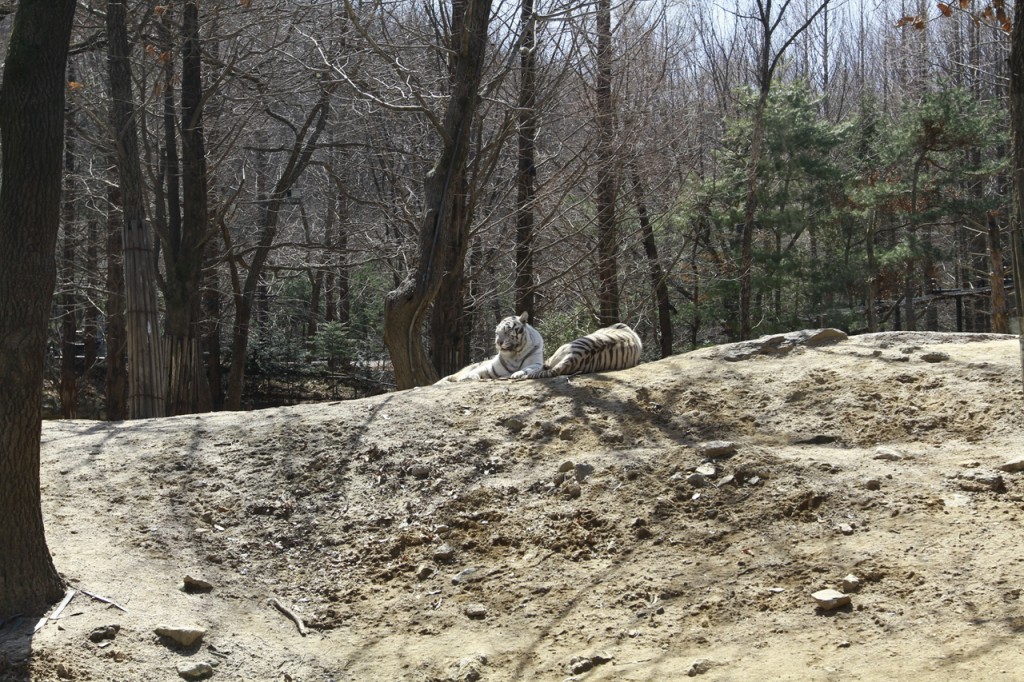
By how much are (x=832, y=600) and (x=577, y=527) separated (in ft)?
5.52

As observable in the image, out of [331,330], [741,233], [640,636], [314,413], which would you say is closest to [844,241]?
[741,233]

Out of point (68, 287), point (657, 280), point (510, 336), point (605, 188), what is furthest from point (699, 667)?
point (68, 287)

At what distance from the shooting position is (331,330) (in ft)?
64.4

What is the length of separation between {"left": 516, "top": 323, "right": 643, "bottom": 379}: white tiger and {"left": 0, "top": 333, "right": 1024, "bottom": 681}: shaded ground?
0.81 metres

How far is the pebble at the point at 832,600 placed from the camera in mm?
4520

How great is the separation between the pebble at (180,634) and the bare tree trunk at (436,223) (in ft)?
18.1

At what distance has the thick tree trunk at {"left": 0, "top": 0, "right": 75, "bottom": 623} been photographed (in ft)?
16.3

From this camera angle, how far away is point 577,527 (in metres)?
5.80

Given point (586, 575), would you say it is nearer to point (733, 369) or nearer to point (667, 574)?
point (667, 574)

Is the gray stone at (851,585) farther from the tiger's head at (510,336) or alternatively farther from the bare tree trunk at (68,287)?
the bare tree trunk at (68,287)

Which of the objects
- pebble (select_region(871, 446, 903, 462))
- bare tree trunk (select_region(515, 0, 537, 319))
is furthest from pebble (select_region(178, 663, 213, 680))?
bare tree trunk (select_region(515, 0, 537, 319))

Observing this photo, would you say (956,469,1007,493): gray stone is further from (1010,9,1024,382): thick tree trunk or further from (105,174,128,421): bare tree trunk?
(105,174,128,421): bare tree trunk

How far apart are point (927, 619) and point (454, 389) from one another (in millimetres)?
4262

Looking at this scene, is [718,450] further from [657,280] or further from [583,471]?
[657,280]
